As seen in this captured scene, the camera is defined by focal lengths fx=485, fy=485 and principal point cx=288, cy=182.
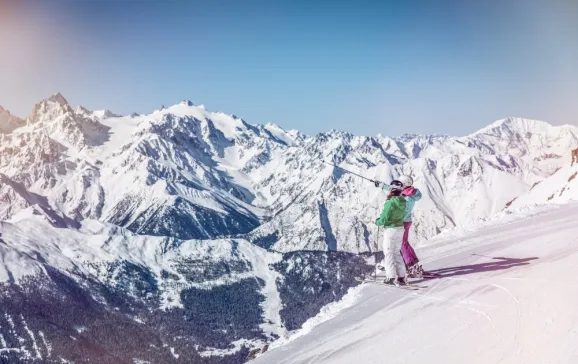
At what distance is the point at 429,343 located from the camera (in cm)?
1171

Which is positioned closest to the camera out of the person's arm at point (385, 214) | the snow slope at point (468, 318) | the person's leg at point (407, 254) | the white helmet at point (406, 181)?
the snow slope at point (468, 318)

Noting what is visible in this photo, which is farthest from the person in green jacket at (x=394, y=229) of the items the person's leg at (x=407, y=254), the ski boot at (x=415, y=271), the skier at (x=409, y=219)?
the person's leg at (x=407, y=254)

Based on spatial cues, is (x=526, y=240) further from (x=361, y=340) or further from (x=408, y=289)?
(x=361, y=340)

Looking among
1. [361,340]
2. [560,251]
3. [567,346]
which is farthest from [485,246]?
[567,346]

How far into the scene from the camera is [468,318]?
503 inches

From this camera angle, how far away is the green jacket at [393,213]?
16641 millimetres

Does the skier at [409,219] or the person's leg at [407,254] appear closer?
the skier at [409,219]

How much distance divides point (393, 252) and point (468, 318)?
4481 mm

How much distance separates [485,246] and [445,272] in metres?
5.22

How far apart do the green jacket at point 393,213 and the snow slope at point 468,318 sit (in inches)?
A: 95.0

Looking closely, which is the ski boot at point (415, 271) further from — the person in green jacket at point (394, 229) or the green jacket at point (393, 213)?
the green jacket at point (393, 213)

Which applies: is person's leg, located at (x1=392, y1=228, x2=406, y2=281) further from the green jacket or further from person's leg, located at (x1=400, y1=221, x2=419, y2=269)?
person's leg, located at (x1=400, y1=221, x2=419, y2=269)

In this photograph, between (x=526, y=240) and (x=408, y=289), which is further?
(x=526, y=240)

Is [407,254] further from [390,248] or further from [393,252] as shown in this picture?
[390,248]
